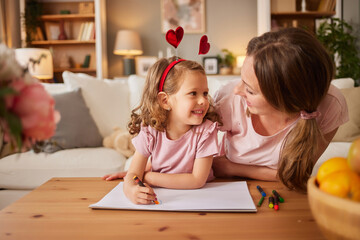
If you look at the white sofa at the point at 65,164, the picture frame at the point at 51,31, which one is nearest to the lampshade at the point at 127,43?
the picture frame at the point at 51,31

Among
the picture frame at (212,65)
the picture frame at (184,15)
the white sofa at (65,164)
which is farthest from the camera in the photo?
the picture frame at (184,15)

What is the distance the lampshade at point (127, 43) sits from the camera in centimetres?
425

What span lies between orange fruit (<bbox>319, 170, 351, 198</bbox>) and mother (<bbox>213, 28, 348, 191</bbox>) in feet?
1.67

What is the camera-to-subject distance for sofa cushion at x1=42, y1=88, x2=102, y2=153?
84.3 inches

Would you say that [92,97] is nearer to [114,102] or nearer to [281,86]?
[114,102]

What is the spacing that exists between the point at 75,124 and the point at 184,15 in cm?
304

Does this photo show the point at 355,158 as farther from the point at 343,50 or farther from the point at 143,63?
the point at 143,63

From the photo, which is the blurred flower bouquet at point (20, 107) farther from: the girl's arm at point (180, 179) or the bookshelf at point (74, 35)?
the bookshelf at point (74, 35)

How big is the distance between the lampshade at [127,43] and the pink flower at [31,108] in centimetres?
398

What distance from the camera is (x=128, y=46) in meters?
4.24

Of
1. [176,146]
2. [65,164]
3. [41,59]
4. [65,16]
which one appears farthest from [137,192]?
[65,16]

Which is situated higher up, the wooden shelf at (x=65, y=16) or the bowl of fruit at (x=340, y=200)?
the wooden shelf at (x=65, y=16)

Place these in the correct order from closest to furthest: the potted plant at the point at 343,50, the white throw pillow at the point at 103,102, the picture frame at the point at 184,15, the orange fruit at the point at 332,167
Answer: the orange fruit at the point at 332,167 < the white throw pillow at the point at 103,102 < the potted plant at the point at 343,50 < the picture frame at the point at 184,15

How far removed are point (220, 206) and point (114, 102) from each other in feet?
6.13
